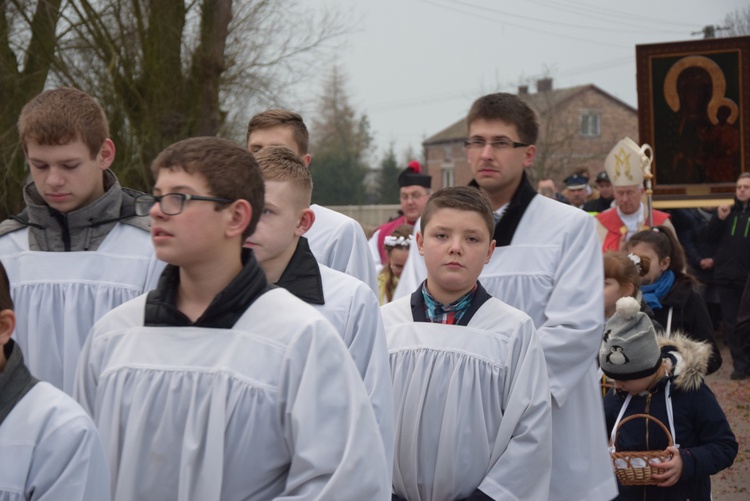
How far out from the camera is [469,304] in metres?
4.32

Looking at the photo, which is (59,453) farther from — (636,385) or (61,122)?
(636,385)

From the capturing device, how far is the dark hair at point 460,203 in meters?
4.38

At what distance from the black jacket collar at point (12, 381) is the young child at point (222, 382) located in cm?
25

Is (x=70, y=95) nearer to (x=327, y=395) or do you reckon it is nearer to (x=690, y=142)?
(x=327, y=395)

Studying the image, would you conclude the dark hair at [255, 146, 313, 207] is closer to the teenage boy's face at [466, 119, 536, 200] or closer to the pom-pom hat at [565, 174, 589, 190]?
the teenage boy's face at [466, 119, 536, 200]

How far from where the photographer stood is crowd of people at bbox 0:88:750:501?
288 centimetres

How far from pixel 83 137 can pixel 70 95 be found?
20 cm

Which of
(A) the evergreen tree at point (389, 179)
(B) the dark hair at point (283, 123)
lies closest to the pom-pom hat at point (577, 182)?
(B) the dark hair at point (283, 123)

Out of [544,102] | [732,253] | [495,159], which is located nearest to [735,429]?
[732,253]

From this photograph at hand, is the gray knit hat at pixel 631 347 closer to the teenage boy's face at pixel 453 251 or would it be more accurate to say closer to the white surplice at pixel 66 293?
the teenage boy's face at pixel 453 251

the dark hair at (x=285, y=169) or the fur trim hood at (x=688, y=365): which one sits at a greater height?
the dark hair at (x=285, y=169)

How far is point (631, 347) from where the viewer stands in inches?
206

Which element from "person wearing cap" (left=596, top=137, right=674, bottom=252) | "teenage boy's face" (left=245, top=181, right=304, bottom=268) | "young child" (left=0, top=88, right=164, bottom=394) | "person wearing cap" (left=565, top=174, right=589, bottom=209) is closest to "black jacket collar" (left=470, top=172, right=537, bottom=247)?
"teenage boy's face" (left=245, top=181, right=304, bottom=268)

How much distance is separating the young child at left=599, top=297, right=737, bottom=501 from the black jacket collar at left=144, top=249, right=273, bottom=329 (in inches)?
106
